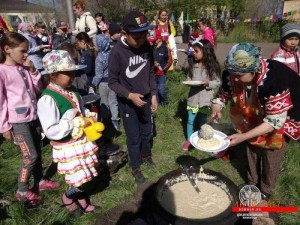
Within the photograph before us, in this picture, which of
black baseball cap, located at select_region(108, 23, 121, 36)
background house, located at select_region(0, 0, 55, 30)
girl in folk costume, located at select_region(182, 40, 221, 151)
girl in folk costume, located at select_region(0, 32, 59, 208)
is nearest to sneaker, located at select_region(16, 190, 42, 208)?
girl in folk costume, located at select_region(0, 32, 59, 208)

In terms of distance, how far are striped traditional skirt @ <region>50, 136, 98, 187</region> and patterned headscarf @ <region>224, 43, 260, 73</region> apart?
1.47m

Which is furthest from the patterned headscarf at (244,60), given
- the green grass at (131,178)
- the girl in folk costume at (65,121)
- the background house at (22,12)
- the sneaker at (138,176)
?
the background house at (22,12)

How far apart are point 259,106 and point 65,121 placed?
176 cm

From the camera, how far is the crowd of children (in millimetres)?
2174

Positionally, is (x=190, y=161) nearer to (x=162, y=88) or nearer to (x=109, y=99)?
(x=109, y=99)

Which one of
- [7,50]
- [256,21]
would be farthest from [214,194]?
[256,21]

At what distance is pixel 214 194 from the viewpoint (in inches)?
95.3

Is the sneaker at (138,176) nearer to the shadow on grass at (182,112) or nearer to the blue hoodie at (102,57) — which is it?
the shadow on grass at (182,112)

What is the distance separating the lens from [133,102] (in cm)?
304

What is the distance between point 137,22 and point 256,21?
50.2 ft

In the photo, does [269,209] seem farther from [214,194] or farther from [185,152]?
[185,152]

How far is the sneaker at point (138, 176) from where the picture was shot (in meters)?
3.34

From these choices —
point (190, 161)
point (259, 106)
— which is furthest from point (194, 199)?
point (190, 161)

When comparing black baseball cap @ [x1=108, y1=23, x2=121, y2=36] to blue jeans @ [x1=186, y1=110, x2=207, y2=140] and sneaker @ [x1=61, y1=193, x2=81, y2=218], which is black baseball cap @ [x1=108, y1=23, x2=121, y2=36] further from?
sneaker @ [x1=61, y1=193, x2=81, y2=218]
